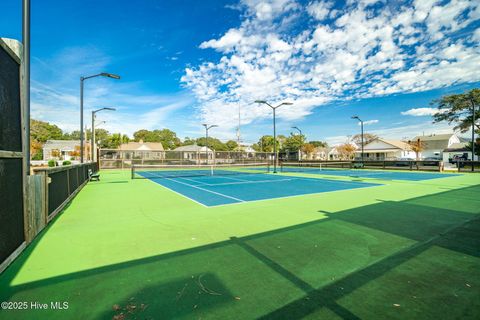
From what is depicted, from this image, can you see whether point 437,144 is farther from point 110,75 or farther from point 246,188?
point 110,75

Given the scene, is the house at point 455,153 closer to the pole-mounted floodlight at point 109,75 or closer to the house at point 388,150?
the house at point 388,150

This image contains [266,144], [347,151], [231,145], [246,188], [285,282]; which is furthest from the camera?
[231,145]

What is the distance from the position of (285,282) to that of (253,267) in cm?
63

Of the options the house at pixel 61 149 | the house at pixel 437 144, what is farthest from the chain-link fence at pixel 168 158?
the house at pixel 437 144

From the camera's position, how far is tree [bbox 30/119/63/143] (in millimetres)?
79438

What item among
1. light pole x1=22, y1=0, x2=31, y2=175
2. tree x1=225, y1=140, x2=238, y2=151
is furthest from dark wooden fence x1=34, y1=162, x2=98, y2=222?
tree x1=225, y1=140, x2=238, y2=151

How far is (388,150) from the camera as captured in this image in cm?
6291

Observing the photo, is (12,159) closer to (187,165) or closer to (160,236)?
(160,236)

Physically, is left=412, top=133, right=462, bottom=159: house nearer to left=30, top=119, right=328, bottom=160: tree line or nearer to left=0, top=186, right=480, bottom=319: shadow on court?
left=30, top=119, right=328, bottom=160: tree line

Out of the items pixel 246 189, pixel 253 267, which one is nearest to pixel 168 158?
pixel 246 189

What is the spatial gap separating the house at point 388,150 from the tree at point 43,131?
328 feet

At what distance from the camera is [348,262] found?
4062 mm

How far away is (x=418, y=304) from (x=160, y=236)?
4626mm

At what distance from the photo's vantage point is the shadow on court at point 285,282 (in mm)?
2795
